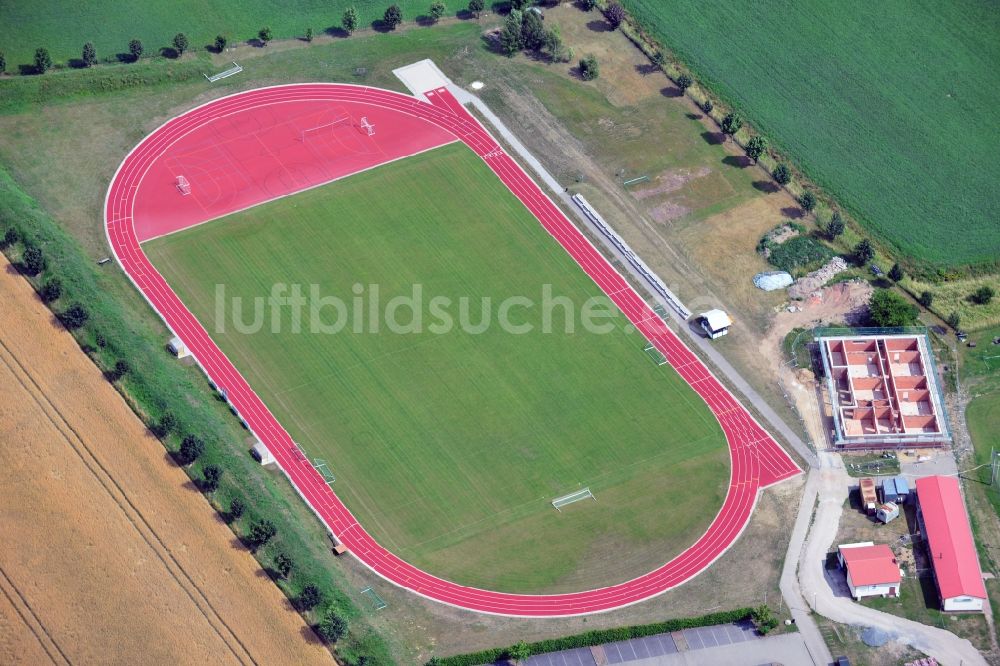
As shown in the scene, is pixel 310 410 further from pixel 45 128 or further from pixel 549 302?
pixel 45 128

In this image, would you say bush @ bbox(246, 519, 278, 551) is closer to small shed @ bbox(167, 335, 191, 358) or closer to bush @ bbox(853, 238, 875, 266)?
small shed @ bbox(167, 335, 191, 358)

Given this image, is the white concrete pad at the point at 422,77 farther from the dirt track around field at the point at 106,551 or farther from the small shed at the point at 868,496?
the small shed at the point at 868,496

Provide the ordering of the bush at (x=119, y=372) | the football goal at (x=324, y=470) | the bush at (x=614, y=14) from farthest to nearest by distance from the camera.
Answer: the bush at (x=614, y=14) < the bush at (x=119, y=372) < the football goal at (x=324, y=470)

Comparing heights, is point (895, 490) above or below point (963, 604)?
above

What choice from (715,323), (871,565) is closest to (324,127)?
(715,323)

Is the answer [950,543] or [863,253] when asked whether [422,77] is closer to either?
[863,253]

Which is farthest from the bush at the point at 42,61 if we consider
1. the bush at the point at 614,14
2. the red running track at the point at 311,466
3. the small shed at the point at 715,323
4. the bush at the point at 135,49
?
the small shed at the point at 715,323
